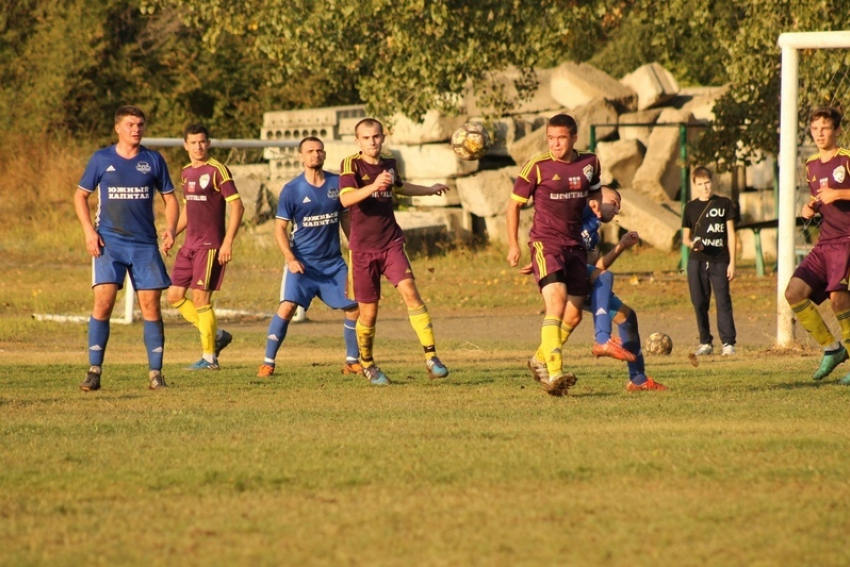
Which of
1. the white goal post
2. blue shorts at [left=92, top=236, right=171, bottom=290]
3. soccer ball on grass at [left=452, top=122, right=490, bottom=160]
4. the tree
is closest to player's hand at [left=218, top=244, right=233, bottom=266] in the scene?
blue shorts at [left=92, top=236, right=171, bottom=290]

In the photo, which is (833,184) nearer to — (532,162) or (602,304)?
(602,304)

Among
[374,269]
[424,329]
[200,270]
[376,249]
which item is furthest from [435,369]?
[200,270]

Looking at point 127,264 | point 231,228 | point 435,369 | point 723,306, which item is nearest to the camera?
point 127,264

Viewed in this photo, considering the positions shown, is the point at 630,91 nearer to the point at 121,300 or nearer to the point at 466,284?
the point at 466,284

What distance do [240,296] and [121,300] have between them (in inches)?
81.7

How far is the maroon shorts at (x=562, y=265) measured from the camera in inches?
384

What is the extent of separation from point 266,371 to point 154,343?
1.43m

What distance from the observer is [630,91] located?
30.9m

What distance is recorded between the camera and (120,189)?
10.5 metres

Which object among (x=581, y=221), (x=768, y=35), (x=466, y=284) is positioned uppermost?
(x=768, y=35)

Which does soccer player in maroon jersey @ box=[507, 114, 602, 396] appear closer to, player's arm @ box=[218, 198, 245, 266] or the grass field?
the grass field

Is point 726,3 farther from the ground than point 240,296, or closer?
farther from the ground

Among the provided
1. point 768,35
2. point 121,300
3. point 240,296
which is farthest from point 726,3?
point 121,300

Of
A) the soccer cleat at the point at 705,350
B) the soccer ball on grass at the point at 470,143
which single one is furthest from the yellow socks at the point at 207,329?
the soccer cleat at the point at 705,350
